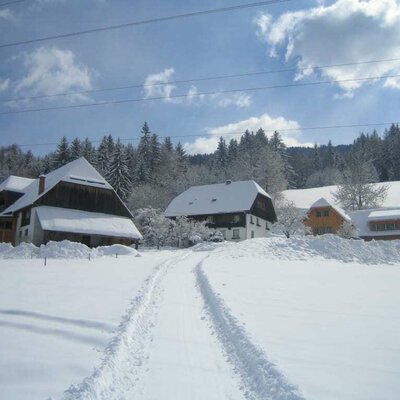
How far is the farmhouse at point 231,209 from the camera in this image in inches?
1977

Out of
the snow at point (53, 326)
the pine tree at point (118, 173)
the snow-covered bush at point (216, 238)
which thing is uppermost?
the pine tree at point (118, 173)

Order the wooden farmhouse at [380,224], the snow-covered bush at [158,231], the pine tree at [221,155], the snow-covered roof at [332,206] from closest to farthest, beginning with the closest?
1. the snow-covered bush at [158,231]
2. the wooden farmhouse at [380,224]
3. the snow-covered roof at [332,206]
4. the pine tree at [221,155]

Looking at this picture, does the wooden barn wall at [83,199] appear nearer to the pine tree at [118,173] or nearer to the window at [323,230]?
the pine tree at [118,173]

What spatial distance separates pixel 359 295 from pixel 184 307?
5.74 metres

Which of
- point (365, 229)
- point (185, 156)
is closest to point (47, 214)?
point (365, 229)

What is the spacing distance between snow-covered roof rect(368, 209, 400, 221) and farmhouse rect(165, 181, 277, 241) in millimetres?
14126

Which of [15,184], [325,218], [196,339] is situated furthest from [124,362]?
[325,218]

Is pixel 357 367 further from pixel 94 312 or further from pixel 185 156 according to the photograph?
pixel 185 156

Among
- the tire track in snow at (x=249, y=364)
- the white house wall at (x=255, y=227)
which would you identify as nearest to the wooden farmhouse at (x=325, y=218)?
the white house wall at (x=255, y=227)

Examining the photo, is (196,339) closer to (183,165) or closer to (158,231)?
(158,231)

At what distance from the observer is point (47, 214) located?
116 feet

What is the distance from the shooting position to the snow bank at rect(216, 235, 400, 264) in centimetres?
2550

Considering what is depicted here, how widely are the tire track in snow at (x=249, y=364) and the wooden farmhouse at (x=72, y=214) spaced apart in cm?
2813

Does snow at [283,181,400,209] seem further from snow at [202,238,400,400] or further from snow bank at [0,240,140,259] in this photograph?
snow at [202,238,400,400]
